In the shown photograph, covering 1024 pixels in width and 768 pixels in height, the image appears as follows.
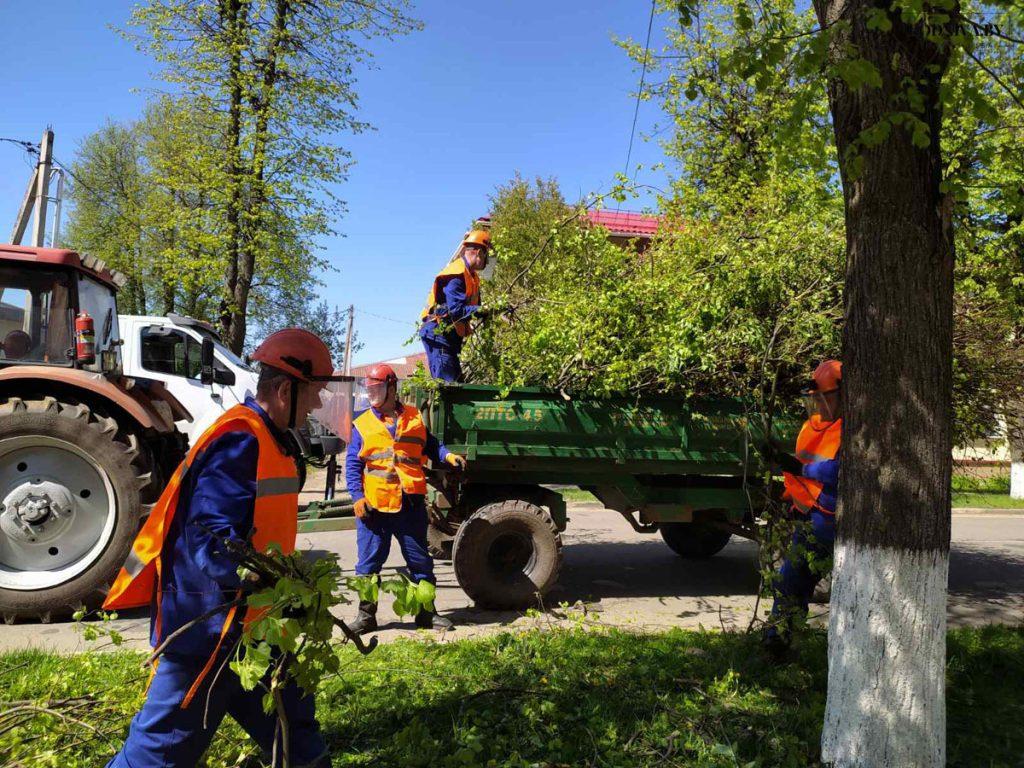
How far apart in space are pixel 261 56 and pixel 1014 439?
48.4 ft

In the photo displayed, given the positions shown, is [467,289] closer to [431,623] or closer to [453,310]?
[453,310]

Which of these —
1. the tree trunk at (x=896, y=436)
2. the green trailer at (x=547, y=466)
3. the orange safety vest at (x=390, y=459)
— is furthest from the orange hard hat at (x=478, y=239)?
the tree trunk at (x=896, y=436)

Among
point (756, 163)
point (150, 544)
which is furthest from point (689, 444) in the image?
point (756, 163)

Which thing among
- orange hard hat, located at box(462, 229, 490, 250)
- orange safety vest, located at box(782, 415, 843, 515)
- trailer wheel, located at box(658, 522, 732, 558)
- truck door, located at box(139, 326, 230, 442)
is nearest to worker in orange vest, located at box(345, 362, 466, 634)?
orange hard hat, located at box(462, 229, 490, 250)

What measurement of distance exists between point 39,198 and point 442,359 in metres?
9.03

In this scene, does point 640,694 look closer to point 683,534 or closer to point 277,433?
point 277,433

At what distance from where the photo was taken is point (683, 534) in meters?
8.10

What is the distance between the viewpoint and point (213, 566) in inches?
87.8

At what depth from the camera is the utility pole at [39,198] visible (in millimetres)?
10484

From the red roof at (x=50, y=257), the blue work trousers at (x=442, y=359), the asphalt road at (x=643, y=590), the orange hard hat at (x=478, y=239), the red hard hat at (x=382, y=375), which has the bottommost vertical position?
the asphalt road at (x=643, y=590)

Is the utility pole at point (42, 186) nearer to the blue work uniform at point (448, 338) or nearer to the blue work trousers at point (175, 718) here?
the blue work uniform at point (448, 338)

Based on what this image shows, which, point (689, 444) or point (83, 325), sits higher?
point (83, 325)

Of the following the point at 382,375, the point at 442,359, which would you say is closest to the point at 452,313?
the point at 442,359

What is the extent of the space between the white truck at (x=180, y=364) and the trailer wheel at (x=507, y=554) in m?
5.03
